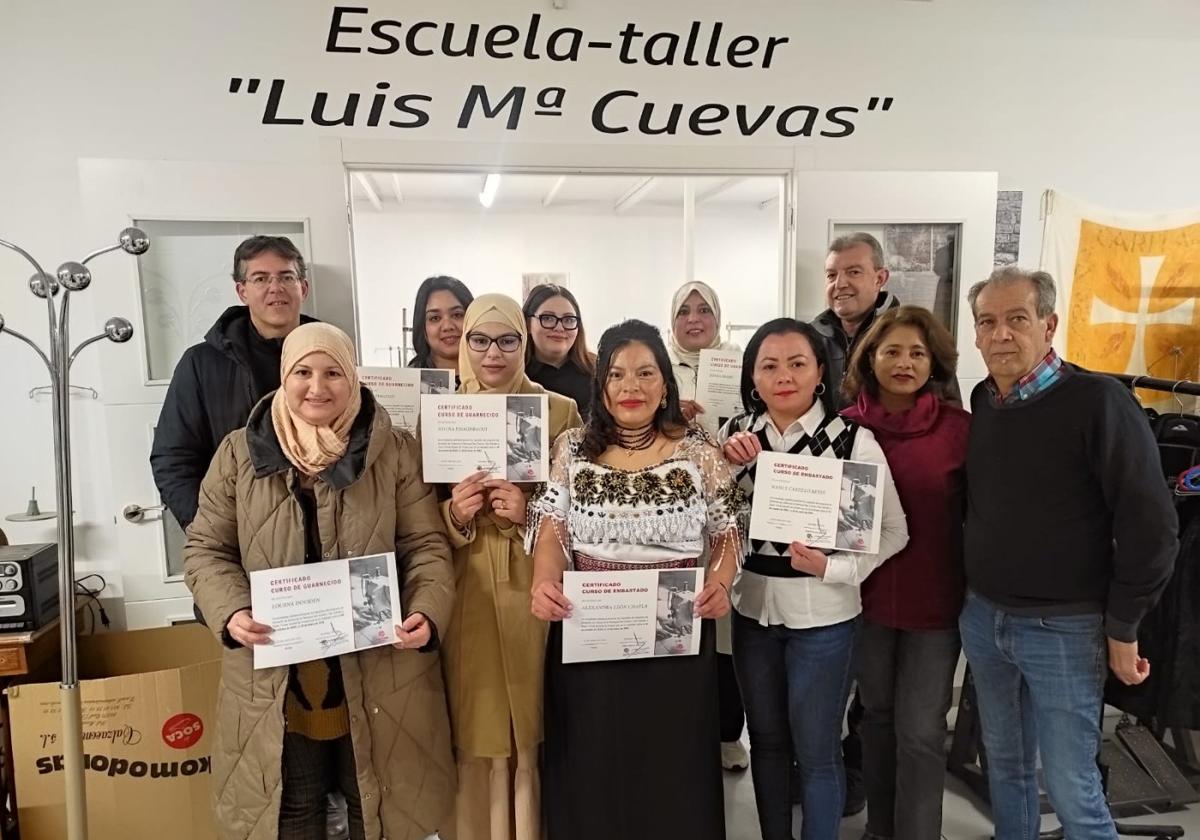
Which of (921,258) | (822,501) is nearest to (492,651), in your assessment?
(822,501)

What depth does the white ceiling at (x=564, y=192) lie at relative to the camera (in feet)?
21.8

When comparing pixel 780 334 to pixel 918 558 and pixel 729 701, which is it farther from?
pixel 729 701

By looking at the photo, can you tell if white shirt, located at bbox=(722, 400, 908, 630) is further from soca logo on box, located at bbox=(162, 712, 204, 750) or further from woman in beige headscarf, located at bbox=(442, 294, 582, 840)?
soca logo on box, located at bbox=(162, 712, 204, 750)

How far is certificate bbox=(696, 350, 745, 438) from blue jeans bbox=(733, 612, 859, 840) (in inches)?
25.1

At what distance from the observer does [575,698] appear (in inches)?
67.7

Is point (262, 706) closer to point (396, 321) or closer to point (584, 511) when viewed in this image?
point (584, 511)

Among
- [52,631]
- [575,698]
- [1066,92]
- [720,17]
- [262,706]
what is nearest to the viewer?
[262,706]

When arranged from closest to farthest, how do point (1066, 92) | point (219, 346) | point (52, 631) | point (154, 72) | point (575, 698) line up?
Result: 1. point (575, 698)
2. point (219, 346)
3. point (52, 631)
4. point (154, 72)
5. point (1066, 92)

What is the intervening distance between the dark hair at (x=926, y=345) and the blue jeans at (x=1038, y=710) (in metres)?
0.56

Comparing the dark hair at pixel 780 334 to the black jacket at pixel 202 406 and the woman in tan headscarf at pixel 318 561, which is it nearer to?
the woman in tan headscarf at pixel 318 561

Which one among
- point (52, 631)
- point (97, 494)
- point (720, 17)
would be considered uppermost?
point (720, 17)

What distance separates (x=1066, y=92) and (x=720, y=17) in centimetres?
157

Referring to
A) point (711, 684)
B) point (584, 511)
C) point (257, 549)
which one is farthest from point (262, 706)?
point (711, 684)

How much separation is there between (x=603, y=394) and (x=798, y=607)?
705 mm
